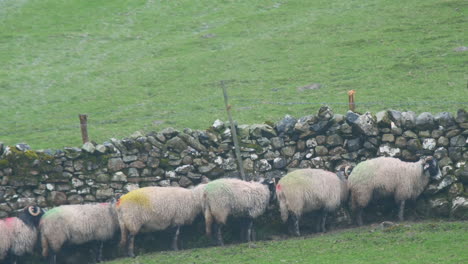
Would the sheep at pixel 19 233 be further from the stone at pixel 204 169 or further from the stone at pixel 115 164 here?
the stone at pixel 204 169

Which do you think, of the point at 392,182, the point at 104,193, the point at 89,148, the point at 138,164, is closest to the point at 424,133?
the point at 392,182

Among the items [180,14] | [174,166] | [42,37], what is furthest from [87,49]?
[174,166]

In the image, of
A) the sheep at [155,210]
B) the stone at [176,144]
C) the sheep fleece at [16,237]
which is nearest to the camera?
the sheep fleece at [16,237]

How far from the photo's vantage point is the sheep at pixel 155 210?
1778 centimetres

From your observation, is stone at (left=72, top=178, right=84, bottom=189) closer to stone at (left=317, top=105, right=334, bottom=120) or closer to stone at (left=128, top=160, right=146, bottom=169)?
stone at (left=128, top=160, right=146, bottom=169)

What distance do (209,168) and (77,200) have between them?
10.6 feet

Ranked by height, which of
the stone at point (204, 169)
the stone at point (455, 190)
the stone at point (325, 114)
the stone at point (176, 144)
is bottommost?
the stone at point (455, 190)

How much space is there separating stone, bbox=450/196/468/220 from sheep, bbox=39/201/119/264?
7466mm

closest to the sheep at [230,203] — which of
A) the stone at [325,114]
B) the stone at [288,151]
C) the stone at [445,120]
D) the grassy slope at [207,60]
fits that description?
the stone at [288,151]

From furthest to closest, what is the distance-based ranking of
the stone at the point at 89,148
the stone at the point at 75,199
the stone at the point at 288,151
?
the stone at the point at 288,151, the stone at the point at 89,148, the stone at the point at 75,199

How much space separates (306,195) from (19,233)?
6.39 m

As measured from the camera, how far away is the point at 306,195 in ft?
60.5

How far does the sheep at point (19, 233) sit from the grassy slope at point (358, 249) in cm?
183

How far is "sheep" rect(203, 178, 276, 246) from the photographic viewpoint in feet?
59.8
